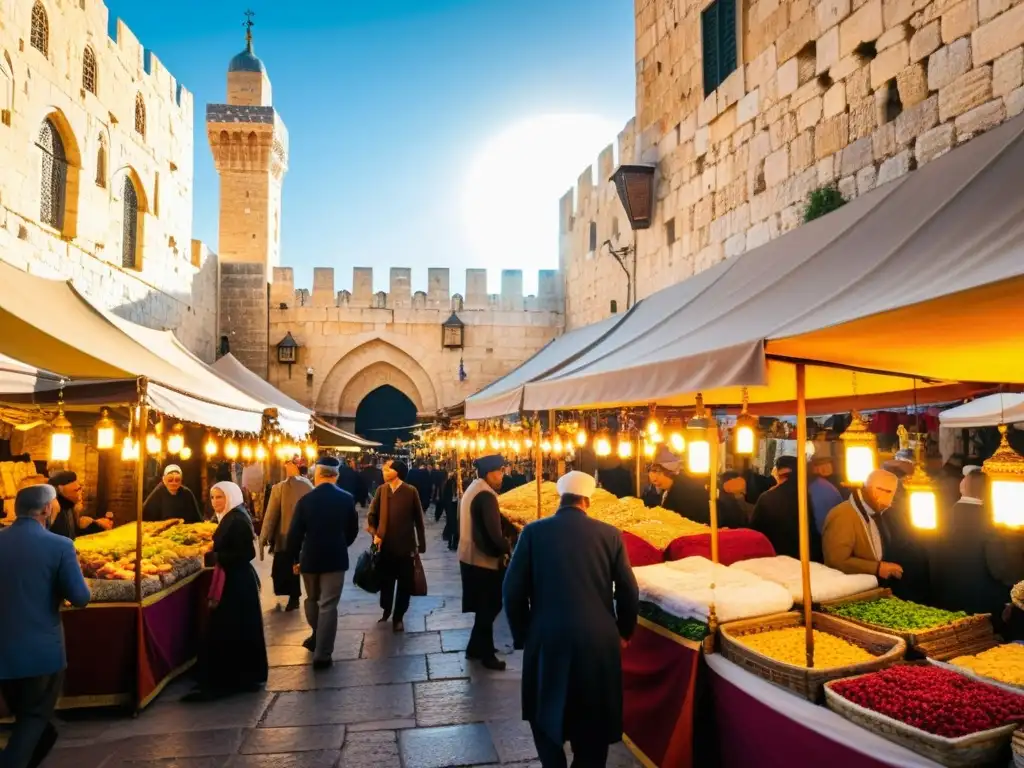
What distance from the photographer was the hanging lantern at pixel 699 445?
4228 millimetres

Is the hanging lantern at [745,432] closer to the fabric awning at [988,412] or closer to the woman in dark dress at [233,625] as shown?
the fabric awning at [988,412]

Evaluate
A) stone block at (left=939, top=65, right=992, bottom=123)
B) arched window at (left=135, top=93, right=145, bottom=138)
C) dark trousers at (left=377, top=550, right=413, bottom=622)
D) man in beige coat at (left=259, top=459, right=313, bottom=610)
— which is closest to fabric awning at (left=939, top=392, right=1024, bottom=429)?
stone block at (left=939, top=65, right=992, bottom=123)

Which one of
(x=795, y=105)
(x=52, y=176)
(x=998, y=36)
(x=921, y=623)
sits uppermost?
(x=52, y=176)

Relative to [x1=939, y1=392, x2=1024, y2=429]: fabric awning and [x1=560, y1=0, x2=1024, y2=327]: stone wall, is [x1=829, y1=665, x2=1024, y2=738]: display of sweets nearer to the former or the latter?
[x1=560, y1=0, x2=1024, y2=327]: stone wall

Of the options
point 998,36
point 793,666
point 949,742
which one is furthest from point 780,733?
point 998,36

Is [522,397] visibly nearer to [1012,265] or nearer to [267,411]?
[267,411]

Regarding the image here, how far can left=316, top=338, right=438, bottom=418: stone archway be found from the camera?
18984mm

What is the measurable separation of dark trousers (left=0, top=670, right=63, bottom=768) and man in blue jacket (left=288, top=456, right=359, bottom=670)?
6.76 ft

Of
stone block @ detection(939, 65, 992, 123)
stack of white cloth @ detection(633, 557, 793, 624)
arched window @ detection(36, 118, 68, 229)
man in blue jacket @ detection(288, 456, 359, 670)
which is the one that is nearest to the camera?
stack of white cloth @ detection(633, 557, 793, 624)

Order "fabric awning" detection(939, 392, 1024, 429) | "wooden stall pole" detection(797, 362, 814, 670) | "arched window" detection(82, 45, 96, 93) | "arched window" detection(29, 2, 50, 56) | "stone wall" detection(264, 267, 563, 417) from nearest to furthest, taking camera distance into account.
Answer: "wooden stall pole" detection(797, 362, 814, 670)
"fabric awning" detection(939, 392, 1024, 429)
"arched window" detection(29, 2, 50, 56)
"arched window" detection(82, 45, 96, 93)
"stone wall" detection(264, 267, 563, 417)

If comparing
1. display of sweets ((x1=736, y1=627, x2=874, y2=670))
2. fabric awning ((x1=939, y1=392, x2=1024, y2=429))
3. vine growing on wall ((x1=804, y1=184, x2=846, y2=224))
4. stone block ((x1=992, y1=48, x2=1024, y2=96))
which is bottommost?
display of sweets ((x1=736, y1=627, x2=874, y2=670))

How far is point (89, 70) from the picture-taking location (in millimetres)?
10562

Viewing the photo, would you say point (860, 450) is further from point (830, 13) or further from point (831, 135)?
point (830, 13)

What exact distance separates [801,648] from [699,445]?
1.32 meters
